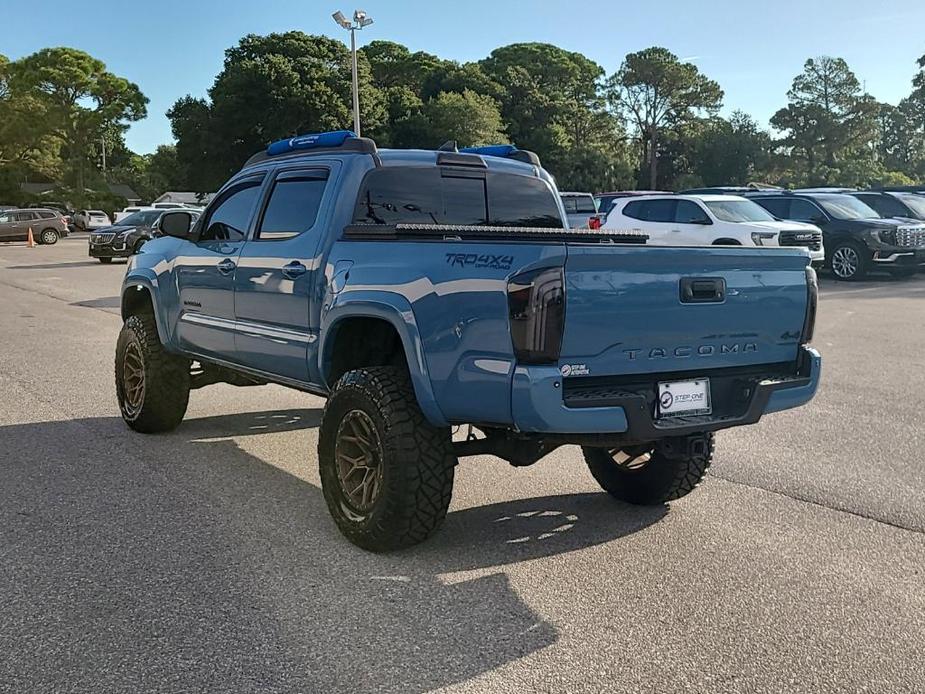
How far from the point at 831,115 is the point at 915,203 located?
65.1 meters

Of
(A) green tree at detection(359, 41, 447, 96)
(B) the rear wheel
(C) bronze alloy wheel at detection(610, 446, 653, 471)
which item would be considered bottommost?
(B) the rear wheel

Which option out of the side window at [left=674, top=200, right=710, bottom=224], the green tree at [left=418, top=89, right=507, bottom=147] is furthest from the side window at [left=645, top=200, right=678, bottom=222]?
the green tree at [left=418, top=89, right=507, bottom=147]

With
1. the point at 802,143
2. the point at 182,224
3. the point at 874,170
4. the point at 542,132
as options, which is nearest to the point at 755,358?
the point at 182,224

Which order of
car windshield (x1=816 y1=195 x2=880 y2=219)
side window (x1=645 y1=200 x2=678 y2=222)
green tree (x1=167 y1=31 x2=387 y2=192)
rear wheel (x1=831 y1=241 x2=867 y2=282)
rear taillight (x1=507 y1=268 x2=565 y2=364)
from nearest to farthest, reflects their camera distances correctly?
→ rear taillight (x1=507 y1=268 x2=565 y2=364) → side window (x1=645 y1=200 x2=678 y2=222) → rear wheel (x1=831 y1=241 x2=867 y2=282) → car windshield (x1=816 y1=195 x2=880 y2=219) → green tree (x1=167 y1=31 x2=387 y2=192)

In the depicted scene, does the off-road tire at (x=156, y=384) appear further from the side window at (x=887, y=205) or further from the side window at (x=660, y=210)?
the side window at (x=887, y=205)

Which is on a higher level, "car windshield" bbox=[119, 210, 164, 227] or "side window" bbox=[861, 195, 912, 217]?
"side window" bbox=[861, 195, 912, 217]

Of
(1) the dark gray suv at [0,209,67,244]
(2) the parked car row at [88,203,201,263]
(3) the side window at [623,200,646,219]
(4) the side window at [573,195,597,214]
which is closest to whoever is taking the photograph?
(3) the side window at [623,200,646,219]

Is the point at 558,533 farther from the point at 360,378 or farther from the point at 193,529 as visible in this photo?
the point at 193,529

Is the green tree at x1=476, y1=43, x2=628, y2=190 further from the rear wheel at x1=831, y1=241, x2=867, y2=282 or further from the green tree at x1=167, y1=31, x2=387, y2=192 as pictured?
the rear wheel at x1=831, y1=241, x2=867, y2=282

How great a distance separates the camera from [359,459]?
4.42 m

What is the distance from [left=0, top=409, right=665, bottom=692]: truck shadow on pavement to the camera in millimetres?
3244

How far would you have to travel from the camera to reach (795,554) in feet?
14.1

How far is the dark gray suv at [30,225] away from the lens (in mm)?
40562

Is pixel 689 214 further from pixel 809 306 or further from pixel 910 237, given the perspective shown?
pixel 809 306
